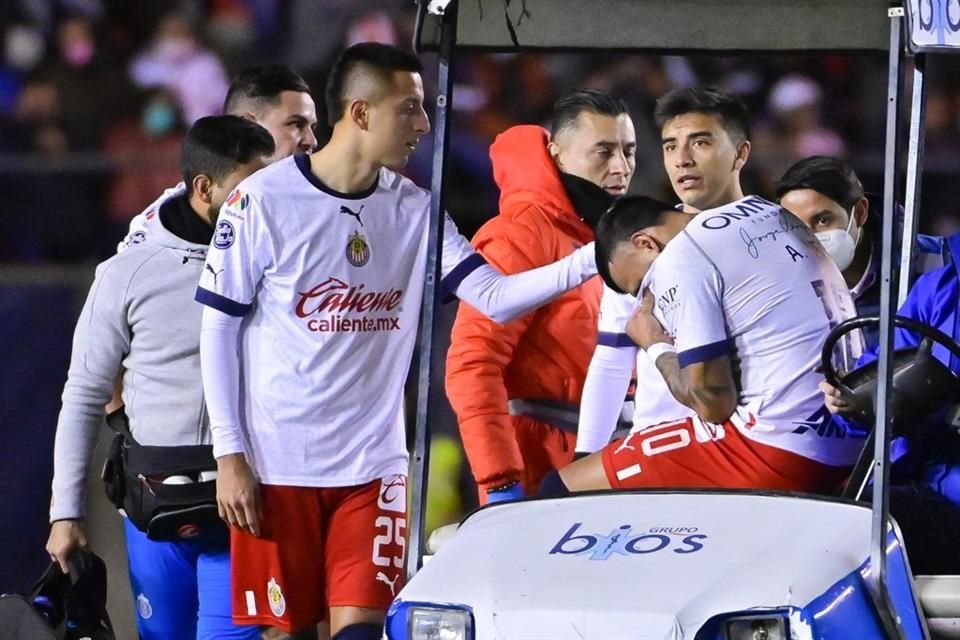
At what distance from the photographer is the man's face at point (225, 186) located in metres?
5.62

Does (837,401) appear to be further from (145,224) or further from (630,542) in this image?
(145,224)

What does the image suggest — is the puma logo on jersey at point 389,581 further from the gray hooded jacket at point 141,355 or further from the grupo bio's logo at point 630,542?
the grupo bio's logo at point 630,542

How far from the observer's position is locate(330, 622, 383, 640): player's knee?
4.95 meters

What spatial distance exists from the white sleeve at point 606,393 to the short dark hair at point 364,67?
1.18 meters

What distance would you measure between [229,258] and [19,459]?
298 cm

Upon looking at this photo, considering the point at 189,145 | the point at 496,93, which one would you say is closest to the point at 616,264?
the point at 189,145

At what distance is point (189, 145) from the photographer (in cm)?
569

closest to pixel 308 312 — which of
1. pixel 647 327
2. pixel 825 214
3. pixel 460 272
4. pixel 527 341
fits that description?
pixel 460 272

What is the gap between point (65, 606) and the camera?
5473 mm

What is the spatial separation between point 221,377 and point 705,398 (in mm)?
1320

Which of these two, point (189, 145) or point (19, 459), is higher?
point (189, 145)

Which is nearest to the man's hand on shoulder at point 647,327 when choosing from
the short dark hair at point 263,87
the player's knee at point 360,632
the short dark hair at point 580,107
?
the player's knee at point 360,632

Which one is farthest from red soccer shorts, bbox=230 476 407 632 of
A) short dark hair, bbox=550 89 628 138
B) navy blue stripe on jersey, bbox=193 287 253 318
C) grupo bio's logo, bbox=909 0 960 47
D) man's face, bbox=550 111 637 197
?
grupo bio's logo, bbox=909 0 960 47

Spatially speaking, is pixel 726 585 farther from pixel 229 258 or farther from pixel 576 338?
pixel 576 338
